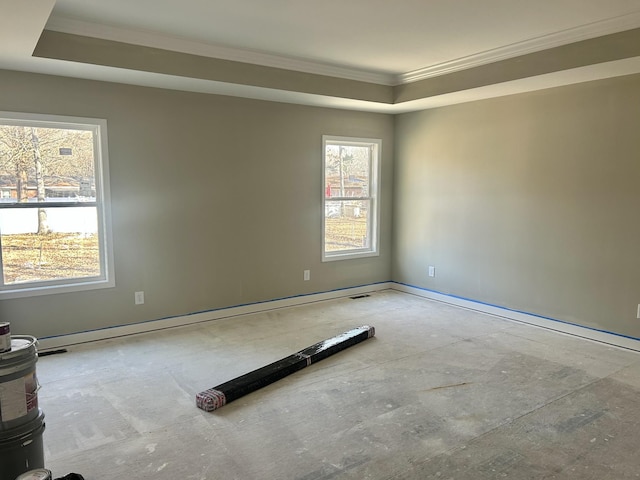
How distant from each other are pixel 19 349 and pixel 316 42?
122 inches

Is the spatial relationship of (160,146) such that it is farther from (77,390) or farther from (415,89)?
(415,89)

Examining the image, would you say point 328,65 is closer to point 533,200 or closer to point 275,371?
point 533,200

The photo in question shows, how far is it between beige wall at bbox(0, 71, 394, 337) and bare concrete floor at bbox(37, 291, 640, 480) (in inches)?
17.4

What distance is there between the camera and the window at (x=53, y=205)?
3859 millimetres

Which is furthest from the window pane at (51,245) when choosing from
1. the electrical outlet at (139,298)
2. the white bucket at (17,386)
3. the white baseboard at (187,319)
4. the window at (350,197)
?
the window at (350,197)

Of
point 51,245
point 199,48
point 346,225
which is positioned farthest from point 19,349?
point 346,225

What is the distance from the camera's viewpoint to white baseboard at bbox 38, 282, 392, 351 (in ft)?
13.5

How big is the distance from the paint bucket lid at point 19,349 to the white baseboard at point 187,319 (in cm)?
195

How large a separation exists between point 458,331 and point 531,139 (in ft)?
6.68

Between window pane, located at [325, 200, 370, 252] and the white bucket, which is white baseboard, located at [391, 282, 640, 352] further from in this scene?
the white bucket

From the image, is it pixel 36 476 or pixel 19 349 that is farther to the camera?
pixel 19 349

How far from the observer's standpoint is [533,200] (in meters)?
4.70

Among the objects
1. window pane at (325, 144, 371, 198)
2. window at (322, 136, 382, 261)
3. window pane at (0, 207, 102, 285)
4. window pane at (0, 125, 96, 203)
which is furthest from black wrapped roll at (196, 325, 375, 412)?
window pane at (0, 125, 96, 203)

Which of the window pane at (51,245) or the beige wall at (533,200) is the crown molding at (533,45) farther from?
the window pane at (51,245)
